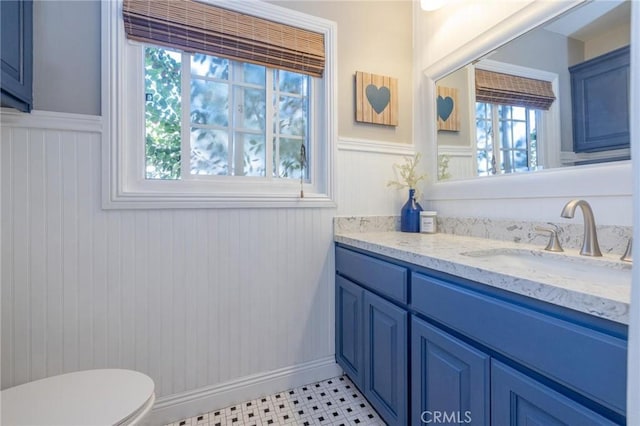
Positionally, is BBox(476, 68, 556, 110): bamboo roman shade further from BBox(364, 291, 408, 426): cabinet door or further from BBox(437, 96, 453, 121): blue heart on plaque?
BBox(364, 291, 408, 426): cabinet door

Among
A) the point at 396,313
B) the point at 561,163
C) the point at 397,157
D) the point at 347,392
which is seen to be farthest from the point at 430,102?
the point at 347,392

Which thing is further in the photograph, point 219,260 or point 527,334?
point 219,260

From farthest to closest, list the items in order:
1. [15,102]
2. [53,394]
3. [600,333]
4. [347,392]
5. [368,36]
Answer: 1. [368,36]
2. [347,392]
3. [15,102]
4. [53,394]
5. [600,333]

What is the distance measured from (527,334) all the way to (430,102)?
1.48 meters

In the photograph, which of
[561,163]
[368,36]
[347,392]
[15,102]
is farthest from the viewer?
[368,36]

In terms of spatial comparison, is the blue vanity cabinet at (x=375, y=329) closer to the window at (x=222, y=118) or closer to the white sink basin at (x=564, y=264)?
the white sink basin at (x=564, y=264)

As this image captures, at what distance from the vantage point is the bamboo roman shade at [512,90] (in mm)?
1215

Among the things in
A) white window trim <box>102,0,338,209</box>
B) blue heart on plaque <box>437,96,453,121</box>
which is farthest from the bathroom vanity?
blue heart on plaque <box>437,96,453,121</box>

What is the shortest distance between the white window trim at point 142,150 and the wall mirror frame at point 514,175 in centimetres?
62

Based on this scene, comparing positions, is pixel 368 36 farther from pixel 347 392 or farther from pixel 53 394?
pixel 53 394

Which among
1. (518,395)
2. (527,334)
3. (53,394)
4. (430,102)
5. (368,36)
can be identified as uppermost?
(368,36)

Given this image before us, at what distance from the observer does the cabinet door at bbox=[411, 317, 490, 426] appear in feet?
2.64

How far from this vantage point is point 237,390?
148 centimetres

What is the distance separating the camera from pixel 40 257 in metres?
1.15
